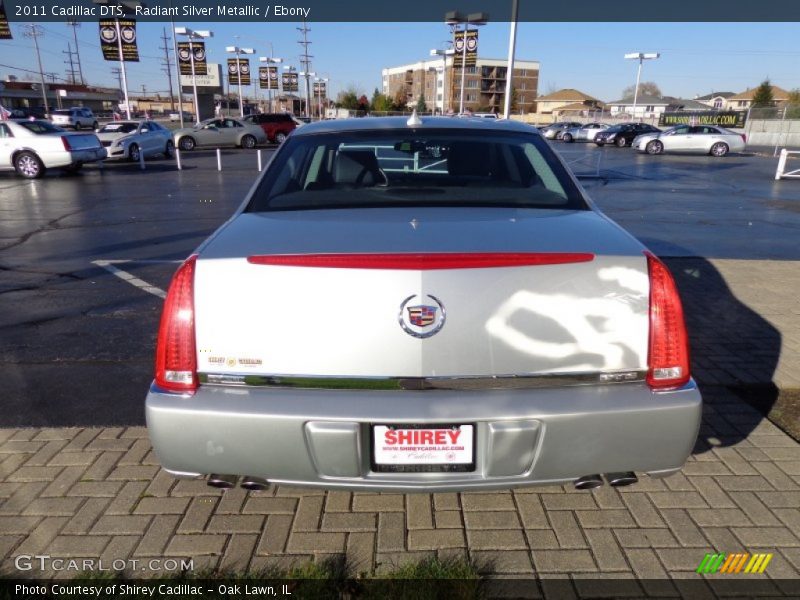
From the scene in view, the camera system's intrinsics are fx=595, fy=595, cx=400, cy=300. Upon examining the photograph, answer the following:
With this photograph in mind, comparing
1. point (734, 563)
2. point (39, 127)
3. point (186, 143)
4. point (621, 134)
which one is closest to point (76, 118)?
point (186, 143)

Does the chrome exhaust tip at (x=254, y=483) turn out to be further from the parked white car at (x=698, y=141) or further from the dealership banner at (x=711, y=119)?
the dealership banner at (x=711, y=119)

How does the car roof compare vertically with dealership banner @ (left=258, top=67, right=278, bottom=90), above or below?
below

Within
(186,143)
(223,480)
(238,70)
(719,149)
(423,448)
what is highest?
(238,70)

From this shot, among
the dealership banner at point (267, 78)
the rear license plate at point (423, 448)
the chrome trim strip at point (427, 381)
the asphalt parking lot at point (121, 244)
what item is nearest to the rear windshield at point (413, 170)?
the chrome trim strip at point (427, 381)

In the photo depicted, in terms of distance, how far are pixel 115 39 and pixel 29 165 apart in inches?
607

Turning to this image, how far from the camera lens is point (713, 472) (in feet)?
10.1

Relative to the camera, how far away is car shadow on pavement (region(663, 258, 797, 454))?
360 cm

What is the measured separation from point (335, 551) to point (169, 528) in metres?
0.77

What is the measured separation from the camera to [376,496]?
289 cm

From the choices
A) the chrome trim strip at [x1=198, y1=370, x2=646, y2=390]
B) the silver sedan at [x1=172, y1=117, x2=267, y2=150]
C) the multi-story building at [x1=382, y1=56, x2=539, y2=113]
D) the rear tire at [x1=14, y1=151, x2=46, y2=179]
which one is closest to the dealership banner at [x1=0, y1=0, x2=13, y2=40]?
the silver sedan at [x1=172, y1=117, x2=267, y2=150]

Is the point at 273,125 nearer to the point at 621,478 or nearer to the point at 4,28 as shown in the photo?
the point at 4,28

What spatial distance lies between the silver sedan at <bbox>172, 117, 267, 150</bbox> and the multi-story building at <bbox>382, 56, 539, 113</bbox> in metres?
70.8

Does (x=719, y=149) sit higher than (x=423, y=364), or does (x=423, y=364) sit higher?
(x=423, y=364)

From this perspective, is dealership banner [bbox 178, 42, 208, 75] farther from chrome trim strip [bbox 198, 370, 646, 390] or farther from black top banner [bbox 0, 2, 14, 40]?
chrome trim strip [bbox 198, 370, 646, 390]
